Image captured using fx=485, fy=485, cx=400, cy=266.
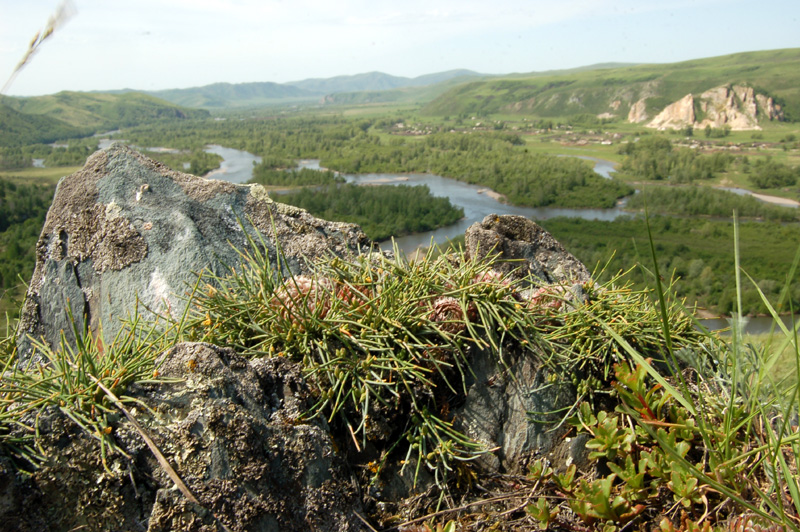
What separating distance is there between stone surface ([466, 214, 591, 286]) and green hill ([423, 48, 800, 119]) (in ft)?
516

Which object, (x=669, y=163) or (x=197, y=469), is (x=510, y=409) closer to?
(x=197, y=469)

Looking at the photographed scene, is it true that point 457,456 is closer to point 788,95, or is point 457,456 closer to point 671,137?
point 671,137

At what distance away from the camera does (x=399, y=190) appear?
203 ft

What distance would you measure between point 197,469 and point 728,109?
156 meters

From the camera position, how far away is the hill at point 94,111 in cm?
14962

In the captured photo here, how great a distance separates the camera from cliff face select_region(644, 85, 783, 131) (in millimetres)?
123375

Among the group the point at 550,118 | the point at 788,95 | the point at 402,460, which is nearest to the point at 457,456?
the point at 402,460

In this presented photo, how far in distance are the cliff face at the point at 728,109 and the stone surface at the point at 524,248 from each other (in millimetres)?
148540

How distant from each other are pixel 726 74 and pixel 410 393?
183 m

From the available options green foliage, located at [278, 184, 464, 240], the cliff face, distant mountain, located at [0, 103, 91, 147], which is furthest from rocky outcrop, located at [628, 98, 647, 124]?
distant mountain, located at [0, 103, 91, 147]

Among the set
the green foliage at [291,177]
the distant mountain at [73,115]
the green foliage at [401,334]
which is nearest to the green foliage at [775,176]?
the green foliage at [291,177]

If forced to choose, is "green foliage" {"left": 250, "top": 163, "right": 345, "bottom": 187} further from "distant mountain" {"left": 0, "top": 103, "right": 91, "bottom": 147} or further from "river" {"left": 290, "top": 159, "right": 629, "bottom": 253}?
"distant mountain" {"left": 0, "top": 103, "right": 91, "bottom": 147}

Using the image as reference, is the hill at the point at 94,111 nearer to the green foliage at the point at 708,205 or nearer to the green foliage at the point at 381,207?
the green foliage at the point at 381,207

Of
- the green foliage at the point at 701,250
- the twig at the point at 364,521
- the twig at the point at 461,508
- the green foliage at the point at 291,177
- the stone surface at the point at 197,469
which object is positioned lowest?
the green foliage at the point at 701,250
